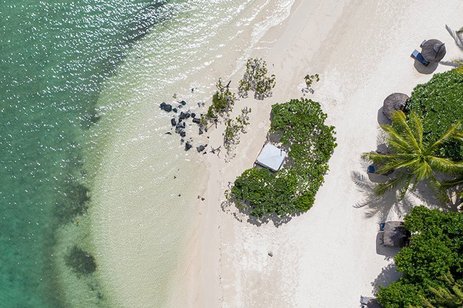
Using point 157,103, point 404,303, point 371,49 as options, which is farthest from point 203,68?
point 404,303

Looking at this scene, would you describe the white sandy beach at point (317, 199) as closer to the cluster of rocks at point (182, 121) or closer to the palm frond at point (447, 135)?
the cluster of rocks at point (182, 121)

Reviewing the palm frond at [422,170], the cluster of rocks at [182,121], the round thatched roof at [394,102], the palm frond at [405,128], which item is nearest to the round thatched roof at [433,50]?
the round thatched roof at [394,102]

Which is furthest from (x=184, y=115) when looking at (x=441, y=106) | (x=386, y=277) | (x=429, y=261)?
(x=429, y=261)

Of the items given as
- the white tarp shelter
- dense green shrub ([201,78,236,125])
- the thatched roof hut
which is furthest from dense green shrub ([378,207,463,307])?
dense green shrub ([201,78,236,125])

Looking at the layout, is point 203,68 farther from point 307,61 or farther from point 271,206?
point 271,206

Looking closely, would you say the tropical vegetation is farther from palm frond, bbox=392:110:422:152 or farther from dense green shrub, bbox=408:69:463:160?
dense green shrub, bbox=408:69:463:160
